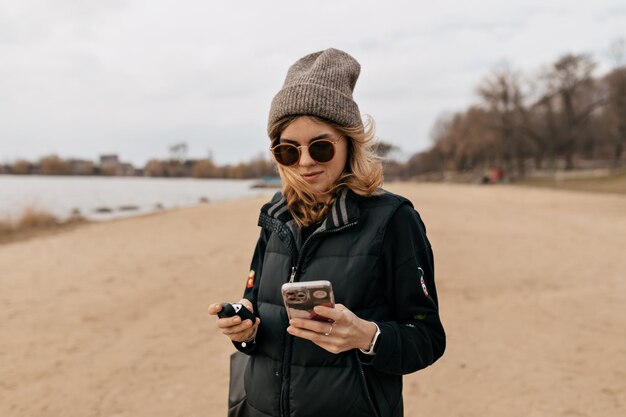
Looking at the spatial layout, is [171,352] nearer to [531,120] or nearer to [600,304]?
[600,304]

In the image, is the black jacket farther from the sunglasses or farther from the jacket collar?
the sunglasses

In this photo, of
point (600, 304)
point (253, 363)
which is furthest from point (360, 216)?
point (600, 304)

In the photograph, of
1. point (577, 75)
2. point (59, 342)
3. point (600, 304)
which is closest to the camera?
point (59, 342)

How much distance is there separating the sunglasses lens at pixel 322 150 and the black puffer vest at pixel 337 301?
161 mm

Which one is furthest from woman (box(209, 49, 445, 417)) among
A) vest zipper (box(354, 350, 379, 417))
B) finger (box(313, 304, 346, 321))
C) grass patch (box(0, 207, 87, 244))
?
grass patch (box(0, 207, 87, 244))

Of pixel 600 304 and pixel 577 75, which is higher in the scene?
pixel 577 75

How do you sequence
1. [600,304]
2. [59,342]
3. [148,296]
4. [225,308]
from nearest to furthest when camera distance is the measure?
1. [225,308]
2. [59,342]
3. [600,304]
4. [148,296]

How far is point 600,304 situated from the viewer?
22.6 ft

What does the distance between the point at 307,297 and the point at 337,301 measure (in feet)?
1.13

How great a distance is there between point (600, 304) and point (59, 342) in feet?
26.9

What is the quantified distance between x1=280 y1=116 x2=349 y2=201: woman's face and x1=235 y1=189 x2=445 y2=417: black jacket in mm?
122

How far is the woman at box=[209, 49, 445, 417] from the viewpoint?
1.58 m

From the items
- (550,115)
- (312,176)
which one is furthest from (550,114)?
(312,176)

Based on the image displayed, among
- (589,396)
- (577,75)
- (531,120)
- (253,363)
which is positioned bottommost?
(589,396)
